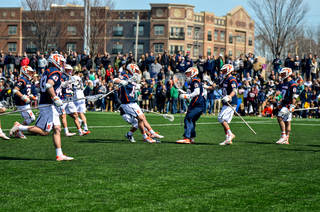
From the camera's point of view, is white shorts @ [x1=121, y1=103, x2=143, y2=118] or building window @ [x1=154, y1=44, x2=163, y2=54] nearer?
white shorts @ [x1=121, y1=103, x2=143, y2=118]

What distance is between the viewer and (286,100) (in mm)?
12586

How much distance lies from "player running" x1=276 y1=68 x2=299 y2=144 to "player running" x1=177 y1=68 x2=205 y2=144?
7.91ft

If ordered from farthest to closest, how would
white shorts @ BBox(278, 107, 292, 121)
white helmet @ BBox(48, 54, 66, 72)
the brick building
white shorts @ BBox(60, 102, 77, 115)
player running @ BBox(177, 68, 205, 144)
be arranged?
the brick building → white shorts @ BBox(60, 102, 77, 115) → white shorts @ BBox(278, 107, 292, 121) → player running @ BBox(177, 68, 205, 144) → white helmet @ BBox(48, 54, 66, 72)

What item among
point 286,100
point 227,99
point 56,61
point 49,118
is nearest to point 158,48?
point 286,100

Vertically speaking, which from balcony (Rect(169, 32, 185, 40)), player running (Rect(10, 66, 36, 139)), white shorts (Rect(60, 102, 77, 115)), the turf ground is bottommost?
the turf ground

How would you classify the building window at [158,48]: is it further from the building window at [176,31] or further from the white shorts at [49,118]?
the white shorts at [49,118]

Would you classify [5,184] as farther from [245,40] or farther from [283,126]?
[245,40]

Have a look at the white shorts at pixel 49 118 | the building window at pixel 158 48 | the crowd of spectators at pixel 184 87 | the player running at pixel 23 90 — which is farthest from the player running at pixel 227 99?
the building window at pixel 158 48

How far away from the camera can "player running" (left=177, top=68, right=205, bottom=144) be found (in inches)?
478

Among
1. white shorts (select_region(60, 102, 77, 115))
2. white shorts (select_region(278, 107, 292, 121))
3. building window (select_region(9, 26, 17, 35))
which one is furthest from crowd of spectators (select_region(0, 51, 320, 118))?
building window (select_region(9, 26, 17, 35))

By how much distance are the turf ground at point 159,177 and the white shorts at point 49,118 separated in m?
0.70

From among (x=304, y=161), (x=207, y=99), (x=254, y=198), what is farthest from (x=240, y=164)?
(x=207, y=99)

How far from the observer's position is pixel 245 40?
8700cm

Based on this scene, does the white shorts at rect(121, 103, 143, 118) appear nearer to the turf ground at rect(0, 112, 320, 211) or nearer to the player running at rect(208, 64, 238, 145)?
the turf ground at rect(0, 112, 320, 211)
